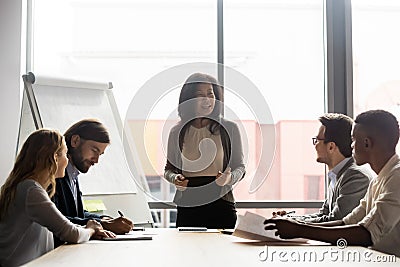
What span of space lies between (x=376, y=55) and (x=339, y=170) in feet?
6.47

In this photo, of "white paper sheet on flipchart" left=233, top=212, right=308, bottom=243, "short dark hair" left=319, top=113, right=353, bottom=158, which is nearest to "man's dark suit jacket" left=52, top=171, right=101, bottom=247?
"white paper sheet on flipchart" left=233, top=212, right=308, bottom=243

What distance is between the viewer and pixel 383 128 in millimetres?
2303

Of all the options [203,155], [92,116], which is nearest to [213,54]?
[92,116]

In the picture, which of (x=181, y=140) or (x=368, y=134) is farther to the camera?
(x=181, y=140)

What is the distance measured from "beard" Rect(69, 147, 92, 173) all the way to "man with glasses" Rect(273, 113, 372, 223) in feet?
2.90

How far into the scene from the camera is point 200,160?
127 inches

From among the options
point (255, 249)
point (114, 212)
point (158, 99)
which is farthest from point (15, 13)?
point (255, 249)

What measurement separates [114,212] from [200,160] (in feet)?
3.08

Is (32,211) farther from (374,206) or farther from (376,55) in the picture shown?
(376,55)

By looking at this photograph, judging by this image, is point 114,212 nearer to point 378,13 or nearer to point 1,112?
point 1,112

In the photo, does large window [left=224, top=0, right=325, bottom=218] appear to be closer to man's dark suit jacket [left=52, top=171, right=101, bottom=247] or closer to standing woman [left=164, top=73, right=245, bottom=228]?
standing woman [left=164, top=73, right=245, bottom=228]

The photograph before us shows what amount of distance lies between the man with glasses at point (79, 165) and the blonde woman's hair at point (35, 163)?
0.91 ft

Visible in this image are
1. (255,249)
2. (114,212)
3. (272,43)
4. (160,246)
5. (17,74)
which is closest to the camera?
(255,249)

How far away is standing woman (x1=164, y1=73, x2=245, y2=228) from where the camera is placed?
10.5ft
